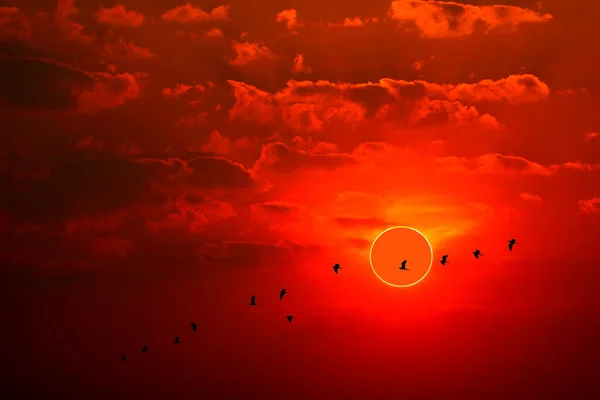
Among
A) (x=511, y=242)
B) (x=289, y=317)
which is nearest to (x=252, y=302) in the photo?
(x=289, y=317)

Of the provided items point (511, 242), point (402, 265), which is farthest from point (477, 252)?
point (402, 265)

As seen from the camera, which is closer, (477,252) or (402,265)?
(477,252)

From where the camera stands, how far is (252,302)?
18475cm

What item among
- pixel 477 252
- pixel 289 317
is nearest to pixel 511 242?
pixel 477 252

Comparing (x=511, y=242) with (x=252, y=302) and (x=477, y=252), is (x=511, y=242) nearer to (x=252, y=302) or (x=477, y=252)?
(x=477, y=252)

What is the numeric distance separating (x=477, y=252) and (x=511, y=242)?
25.4 ft

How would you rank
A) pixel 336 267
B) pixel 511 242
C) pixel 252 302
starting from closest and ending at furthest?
pixel 511 242
pixel 336 267
pixel 252 302

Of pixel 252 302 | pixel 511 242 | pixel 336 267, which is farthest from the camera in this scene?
pixel 252 302

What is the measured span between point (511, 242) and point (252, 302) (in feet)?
182

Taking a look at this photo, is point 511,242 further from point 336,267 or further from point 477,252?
point 336,267

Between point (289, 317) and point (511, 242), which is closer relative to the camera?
point (511, 242)

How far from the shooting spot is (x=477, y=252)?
521 ft

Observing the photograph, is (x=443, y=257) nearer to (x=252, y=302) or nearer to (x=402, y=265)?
(x=402, y=265)

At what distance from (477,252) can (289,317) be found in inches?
1712
